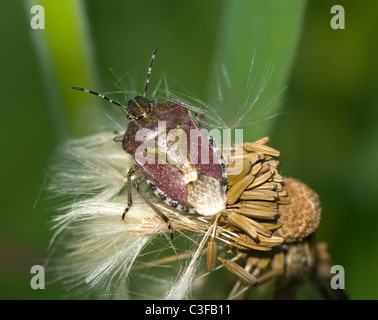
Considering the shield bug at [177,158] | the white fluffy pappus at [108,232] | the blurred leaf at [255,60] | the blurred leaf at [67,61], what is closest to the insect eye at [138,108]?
the shield bug at [177,158]

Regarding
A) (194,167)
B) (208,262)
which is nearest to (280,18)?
(194,167)

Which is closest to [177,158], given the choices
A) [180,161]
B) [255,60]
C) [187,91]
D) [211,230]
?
[180,161]

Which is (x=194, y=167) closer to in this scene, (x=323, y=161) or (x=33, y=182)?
(x=323, y=161)

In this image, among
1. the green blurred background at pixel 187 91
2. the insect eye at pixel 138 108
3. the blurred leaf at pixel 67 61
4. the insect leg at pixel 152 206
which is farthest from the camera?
the green blurred background at pixel 187 91

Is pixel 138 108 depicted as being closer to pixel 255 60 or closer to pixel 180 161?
pixel 180 161

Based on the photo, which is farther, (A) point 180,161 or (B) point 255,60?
(B) point 255,60

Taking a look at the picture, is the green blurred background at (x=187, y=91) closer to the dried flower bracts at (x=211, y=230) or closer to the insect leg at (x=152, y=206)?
the dried flower bracts at (x=211, y=230)
